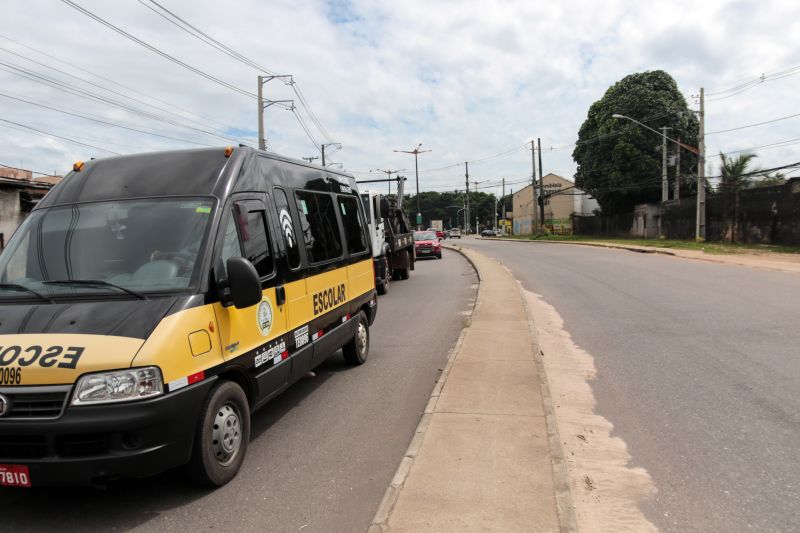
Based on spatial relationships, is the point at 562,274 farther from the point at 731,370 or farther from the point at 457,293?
the point at 731,370

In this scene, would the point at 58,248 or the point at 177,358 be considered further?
the point at 58,248

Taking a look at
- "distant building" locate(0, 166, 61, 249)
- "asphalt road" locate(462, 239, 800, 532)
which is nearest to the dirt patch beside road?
"asphalt road" locate(462, 239, 800, 532)

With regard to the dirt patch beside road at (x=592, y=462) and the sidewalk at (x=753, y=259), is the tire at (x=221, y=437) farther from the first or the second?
the sidewalk at (x=753, y=259)

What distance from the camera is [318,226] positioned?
19.4 ft

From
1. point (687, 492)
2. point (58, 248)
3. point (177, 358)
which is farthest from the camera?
point (58, 248)

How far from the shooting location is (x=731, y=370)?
657 centimetres

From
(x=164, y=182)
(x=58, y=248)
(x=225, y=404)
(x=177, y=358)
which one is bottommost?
(x=225, y=404)

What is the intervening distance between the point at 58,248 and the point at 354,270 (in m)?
3.46

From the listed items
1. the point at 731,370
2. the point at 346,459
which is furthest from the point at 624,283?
the point at 346,459

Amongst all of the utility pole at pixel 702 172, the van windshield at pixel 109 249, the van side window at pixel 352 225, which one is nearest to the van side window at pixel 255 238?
the van windshield at pixel 109 249

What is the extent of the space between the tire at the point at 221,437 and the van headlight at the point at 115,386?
521mm

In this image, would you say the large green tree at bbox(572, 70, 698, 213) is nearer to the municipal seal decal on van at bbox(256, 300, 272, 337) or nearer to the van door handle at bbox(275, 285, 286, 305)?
the van door handle at bbox(275, 285, 286, 305)

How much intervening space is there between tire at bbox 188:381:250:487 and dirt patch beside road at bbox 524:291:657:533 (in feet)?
7.57

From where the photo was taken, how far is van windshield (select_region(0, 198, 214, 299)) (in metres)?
3.68
